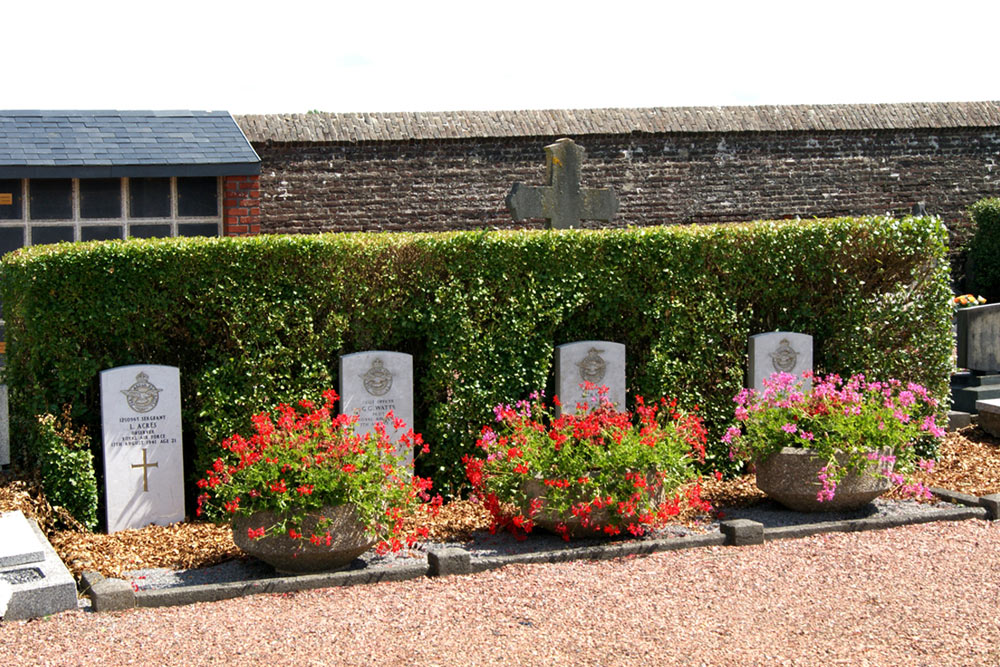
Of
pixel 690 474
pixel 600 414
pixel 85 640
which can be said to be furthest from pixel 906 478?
pixel 85 640

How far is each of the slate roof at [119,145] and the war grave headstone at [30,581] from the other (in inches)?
270

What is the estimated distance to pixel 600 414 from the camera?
23.8 feet

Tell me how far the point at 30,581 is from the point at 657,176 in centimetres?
1326

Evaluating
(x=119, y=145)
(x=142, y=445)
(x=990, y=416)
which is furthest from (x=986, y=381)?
(x=119, y=145)

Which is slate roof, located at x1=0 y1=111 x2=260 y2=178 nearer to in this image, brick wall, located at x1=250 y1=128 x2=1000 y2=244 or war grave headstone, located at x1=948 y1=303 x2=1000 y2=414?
brick wall, located at x1=250 y1=128 x2=1000 y2=244

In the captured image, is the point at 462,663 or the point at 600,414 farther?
the point at 600,414

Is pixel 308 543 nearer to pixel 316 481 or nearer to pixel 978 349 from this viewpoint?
pixel 316 481

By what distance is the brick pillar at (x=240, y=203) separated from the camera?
12.6m

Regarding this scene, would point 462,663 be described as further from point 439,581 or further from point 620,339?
point 620,339

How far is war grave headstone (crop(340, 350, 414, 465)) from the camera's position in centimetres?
801

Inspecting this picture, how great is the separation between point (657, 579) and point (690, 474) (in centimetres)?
115

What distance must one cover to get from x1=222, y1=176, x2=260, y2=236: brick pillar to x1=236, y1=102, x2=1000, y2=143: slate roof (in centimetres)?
292

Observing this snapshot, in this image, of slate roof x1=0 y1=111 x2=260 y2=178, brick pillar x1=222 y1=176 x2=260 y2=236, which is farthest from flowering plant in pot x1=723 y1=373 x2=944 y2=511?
slate roof x1=0 y1=111 x2=260 y2=178

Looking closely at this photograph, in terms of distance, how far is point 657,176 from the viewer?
56.9 feet
